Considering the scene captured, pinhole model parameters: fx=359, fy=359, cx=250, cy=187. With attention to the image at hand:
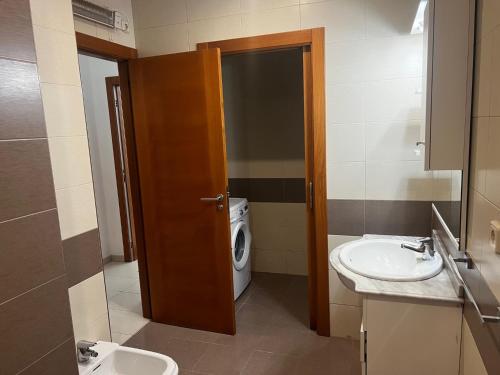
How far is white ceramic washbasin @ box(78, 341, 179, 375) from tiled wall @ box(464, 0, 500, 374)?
1304 millimetres

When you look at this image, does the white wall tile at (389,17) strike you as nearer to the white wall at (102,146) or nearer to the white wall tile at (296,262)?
the white wall tile at (296,262)

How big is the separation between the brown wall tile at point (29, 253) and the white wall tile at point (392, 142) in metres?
1.80

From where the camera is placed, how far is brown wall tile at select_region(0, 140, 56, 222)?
116 cm

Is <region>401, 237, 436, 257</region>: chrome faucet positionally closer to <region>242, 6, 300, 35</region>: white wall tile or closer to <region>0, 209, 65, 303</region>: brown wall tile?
<region>242, 6, 300, 35</region>: white wall tile

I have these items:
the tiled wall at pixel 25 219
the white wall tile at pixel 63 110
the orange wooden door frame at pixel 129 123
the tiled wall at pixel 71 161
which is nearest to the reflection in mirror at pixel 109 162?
the orange wooden door frame at pixel 129 123

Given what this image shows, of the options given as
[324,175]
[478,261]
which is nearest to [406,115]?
[324,175]

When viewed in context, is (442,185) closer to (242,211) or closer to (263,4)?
(263,4)

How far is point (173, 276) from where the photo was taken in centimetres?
274

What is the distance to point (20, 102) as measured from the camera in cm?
120

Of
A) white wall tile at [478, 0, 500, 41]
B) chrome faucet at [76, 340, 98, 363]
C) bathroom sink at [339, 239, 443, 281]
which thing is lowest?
chrome faucet at [76, 340, 98, 363]

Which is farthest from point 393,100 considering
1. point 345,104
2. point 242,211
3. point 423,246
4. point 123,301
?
point 123,301

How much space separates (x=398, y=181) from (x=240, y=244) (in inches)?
61.8

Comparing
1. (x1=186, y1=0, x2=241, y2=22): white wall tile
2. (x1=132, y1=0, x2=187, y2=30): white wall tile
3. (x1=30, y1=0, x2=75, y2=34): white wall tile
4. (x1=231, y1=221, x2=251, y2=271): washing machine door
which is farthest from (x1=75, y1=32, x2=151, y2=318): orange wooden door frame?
(x1=231, y1=221, x2=251, y2=271): washing machine door

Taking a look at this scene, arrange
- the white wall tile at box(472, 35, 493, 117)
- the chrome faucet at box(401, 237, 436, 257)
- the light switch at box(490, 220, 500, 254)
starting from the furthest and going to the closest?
the chrome faucet at box(401, 237, 436, 257) → the white wall tile at box(472, 35, 493, 117) → the light switch at box(490, 220, 500, 254)
